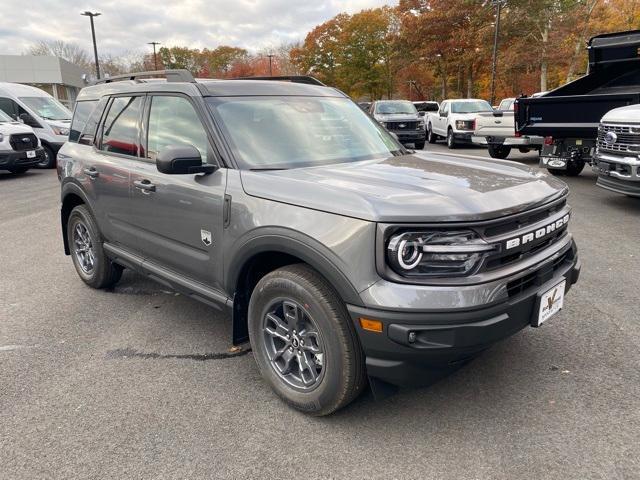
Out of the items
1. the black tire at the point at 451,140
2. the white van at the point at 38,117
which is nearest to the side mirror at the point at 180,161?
the white van at the point at 38,117

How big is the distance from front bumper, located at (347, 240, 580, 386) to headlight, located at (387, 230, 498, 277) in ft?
0.65

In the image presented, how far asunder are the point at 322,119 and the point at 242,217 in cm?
121

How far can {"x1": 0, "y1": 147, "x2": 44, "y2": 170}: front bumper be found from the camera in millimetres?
12461

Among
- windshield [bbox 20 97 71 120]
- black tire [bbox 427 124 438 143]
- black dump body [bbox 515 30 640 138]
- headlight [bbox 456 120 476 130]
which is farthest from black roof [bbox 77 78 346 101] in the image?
black tire [bbox 427 124 438 143]

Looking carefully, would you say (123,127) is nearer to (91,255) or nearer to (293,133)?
(91,255)

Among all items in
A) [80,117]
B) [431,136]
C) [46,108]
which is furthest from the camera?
[431,136]

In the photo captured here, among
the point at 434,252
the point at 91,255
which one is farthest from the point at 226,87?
the point at 91,255

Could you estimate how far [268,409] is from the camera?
2.88 meters

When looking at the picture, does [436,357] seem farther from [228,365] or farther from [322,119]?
[322,119]

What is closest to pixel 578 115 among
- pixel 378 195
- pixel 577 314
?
pixel 577 314

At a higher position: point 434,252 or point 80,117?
point 80,117

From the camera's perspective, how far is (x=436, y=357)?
2.28 m

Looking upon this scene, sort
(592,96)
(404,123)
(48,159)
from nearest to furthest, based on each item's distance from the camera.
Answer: (592,96)
(48,159)
(404,123)

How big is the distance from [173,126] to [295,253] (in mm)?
1583
